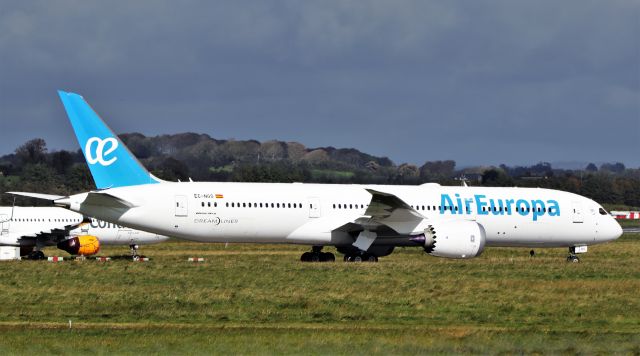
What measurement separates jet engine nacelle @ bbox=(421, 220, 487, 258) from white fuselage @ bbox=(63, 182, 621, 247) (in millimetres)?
1410

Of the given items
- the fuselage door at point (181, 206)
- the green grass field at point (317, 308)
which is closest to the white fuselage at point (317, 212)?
the fuselage door at point (181, 206)

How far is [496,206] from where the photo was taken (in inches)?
1896

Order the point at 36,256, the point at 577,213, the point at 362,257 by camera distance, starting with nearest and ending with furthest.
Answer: the point at 362,257, the point at 577,213, the point at 36,256

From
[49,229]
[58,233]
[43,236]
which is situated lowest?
[43,236]

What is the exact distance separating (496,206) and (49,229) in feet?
75.1

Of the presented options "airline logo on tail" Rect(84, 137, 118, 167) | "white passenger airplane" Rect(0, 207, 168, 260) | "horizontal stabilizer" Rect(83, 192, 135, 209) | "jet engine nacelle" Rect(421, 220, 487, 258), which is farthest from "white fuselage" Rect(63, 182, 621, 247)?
"white passenger airplane" Rect(0, 207, 168, 260)

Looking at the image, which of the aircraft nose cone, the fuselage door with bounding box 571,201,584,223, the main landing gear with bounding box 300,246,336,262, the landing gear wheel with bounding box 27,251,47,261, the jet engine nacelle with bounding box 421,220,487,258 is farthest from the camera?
the landing gear wheel with bounding box 27,251,47,261

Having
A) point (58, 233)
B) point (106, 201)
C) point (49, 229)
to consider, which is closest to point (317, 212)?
point (106, 201)

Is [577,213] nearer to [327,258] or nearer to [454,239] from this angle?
[454,239]

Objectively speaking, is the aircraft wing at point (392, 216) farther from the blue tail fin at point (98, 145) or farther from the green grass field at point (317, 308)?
the blue tail fin at point (98, 145)

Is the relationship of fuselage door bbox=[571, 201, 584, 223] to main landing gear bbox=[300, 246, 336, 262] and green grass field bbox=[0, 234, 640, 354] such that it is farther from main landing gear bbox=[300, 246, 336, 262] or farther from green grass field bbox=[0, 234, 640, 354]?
main landing gear bbox=[300, 246, 336, 262]

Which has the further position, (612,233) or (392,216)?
(612,233)

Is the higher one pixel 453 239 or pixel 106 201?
pixel 106 201

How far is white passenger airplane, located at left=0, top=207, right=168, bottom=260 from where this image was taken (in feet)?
174
